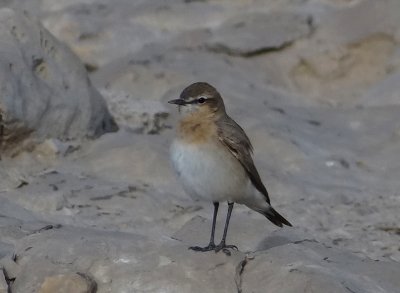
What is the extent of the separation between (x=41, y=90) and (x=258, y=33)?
374 centimetres

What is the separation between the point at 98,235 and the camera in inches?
256

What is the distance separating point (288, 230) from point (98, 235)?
1642mm

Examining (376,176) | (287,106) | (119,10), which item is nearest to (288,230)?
(376,176)

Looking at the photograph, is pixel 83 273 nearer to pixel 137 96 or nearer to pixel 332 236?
pixel 332 236

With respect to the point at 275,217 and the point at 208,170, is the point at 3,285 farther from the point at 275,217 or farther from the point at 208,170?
the point at 275,217

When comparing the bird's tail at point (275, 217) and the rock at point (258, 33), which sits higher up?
the bird's tail at point (275, 217)

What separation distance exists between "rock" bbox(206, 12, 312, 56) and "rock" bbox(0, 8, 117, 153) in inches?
99.4

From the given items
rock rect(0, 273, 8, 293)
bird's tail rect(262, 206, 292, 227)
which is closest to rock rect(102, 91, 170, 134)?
bird's tail rect(262, 206, 292, 227)

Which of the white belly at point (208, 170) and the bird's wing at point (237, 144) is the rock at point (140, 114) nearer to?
the bird's wing at point (237, 144)

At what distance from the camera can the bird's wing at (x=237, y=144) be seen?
6.92 metres

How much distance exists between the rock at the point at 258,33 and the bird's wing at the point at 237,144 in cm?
478

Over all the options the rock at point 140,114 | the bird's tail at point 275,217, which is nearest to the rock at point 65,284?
the bird's tail at point 275,217

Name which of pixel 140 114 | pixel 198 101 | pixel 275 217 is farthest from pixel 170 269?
pixel 140 114

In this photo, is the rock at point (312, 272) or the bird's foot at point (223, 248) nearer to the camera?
the rock at point (312, 272)
